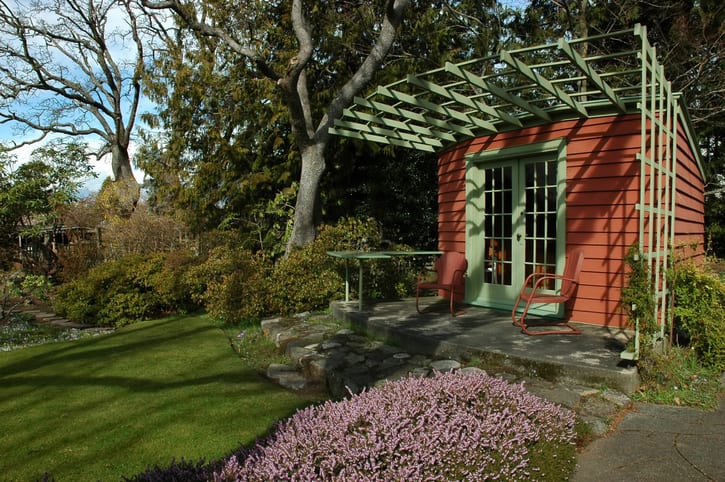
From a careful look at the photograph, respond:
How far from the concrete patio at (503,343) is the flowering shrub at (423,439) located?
1.18 meters

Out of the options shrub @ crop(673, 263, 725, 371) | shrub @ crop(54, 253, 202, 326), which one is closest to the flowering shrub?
shrub @ crop(673, 263, 725, 371)

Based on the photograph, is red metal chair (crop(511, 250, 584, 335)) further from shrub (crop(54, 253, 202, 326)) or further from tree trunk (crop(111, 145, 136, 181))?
tree trunk (crop(111, 145, 136, 181))

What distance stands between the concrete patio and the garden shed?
62 cm

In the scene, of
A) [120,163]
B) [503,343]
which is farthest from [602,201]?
[120,163]

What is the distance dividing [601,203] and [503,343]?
2.15 meters

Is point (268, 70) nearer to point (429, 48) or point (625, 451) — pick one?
point (429, 48)

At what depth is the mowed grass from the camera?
3.24 meters

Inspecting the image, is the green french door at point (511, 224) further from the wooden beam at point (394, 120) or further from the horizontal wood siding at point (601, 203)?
the wooden beam at point (394, 120)

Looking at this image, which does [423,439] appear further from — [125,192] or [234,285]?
[125,192]

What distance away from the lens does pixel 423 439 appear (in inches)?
81.7

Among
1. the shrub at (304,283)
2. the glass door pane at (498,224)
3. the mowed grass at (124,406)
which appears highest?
the glass door pane at (498,224)

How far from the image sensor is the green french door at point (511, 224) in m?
5.95

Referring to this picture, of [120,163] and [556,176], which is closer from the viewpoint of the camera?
[556,176]

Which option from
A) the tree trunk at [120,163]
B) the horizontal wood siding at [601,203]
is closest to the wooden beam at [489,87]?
the horizontal wood siding at [601,203]
